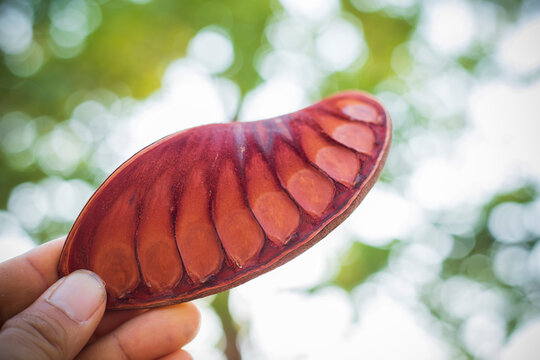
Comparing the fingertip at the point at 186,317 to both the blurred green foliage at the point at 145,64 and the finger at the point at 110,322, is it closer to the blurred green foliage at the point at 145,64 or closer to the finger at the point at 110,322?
the finger at the point at 110,322

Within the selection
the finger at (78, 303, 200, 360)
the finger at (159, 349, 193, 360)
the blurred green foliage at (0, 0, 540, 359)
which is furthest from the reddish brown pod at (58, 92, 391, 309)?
the blurred green foliage at (0, 0, 540, 359)

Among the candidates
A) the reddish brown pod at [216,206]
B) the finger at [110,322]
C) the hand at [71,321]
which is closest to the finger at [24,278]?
the hand at [71,321]

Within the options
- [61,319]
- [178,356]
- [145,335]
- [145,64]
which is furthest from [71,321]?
[145,64]

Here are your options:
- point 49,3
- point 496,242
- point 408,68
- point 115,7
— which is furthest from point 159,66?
Answer: point 496,242

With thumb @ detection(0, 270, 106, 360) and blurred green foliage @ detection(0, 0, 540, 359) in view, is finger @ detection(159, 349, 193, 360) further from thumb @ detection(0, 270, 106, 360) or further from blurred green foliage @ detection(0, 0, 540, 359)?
blurred green foliage @ detection(0, 0, 540, 359)

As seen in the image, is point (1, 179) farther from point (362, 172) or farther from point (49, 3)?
point (362, 172)

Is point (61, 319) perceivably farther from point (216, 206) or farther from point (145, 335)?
point (216, 206)
